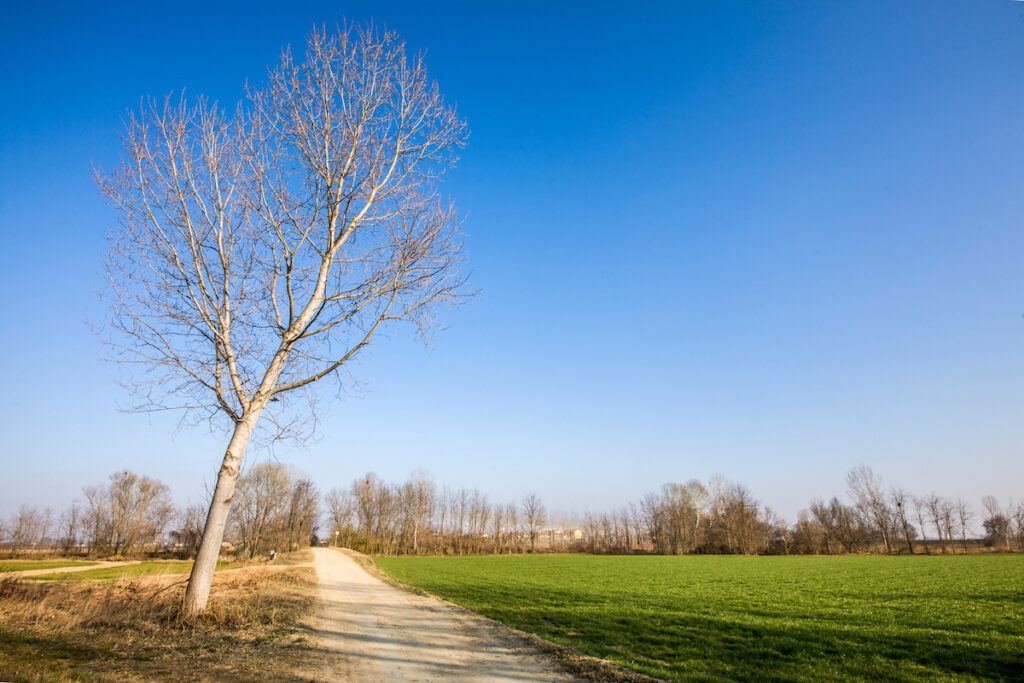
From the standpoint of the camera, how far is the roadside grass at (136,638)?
5094 millimetres

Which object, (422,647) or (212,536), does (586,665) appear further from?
(212,536)

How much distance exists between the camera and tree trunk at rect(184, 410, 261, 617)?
25.6 ft

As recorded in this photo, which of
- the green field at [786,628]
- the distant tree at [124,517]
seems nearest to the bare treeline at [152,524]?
the distant tree at [124,517]

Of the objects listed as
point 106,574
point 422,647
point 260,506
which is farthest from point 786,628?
point 260,506

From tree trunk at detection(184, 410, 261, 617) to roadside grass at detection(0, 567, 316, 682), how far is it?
0.31m

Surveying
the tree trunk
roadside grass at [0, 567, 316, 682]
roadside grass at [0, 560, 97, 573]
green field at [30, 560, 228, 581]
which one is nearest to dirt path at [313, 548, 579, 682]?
roadside grass at [0, 567, 316, 682]

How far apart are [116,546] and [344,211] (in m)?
68.2

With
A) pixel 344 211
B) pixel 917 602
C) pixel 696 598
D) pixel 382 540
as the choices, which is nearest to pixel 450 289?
pixel 344 211

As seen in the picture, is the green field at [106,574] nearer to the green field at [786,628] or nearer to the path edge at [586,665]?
the path edge at [586,665]

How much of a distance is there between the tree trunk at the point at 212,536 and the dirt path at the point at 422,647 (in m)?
2.34

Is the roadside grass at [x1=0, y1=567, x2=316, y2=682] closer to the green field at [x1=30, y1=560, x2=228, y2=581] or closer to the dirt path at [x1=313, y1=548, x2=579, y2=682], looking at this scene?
the dirt path at [x1=313, y1=548, x2=579, y2=682]

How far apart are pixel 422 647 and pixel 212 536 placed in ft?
13.6

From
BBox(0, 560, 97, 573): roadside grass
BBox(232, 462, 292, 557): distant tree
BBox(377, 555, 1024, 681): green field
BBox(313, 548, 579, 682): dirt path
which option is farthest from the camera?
BBox(232, 462, 292, 557): distant tree

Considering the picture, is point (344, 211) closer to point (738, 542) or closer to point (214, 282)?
point (214, 282)
